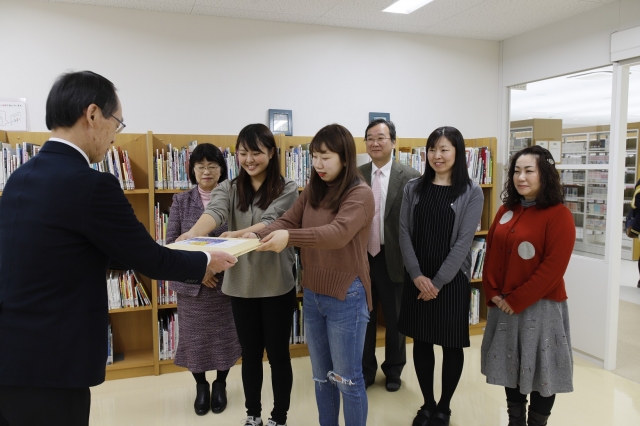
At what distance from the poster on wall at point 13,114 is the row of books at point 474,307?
12.5 ft

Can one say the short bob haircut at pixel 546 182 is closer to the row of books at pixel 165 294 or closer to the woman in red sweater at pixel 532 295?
the woman in red sweater at pixel 532 295

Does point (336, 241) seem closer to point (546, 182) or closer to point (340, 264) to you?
point (340, 264)

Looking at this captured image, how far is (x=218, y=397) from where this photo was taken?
286 cm

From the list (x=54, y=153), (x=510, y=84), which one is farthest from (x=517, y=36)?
(x=54, y=153)

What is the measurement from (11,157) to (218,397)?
Result: 2.04 metres

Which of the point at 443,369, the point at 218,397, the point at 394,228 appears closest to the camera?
the point at 443,369

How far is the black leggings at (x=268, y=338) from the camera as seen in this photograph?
2252 mm

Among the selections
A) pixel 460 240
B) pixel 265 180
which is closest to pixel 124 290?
pixel 265 180

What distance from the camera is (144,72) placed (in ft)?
11.8

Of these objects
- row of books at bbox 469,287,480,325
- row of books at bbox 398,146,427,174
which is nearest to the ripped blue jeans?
row of books at bbox 398,146,427,174

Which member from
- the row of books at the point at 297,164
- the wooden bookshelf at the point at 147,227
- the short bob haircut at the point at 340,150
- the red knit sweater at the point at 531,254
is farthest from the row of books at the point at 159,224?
the red knit sweater at the point at 531,254

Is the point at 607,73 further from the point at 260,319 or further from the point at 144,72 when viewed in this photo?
the point at 144,72

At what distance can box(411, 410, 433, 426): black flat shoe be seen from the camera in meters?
2.57

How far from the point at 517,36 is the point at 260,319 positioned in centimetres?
362
